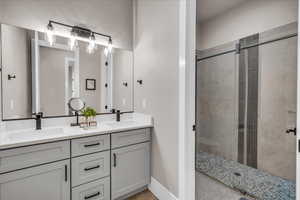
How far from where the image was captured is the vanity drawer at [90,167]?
4.78 feet

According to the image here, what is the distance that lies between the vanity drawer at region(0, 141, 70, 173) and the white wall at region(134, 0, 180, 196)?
1000 millimetres

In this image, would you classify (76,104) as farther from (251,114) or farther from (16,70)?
(251,114)

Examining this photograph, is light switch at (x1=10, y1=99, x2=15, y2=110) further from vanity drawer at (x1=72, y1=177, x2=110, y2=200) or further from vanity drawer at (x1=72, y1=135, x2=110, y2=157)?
A: vanity drawer at (x1=72, y1=177, x2=110, y2=200)

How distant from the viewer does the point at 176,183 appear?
Result: 1643 mm

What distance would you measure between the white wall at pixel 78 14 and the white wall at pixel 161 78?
25 centimetres

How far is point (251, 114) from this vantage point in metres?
2.36

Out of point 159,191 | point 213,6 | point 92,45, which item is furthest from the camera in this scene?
point 213,6

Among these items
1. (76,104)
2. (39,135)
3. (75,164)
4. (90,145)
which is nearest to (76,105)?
(76,104)

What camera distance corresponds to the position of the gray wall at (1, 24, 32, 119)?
1.54 m

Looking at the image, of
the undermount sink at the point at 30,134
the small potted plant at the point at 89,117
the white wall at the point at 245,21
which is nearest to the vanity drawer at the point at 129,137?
the small potted plant at the point at 89,117

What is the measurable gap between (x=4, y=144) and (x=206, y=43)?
321cm

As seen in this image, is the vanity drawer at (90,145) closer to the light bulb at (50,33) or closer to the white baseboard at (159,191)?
the white baseboard at (159,191)

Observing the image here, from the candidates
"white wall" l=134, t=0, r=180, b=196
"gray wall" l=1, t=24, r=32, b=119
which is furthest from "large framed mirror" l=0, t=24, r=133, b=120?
"white wall" l=134, t=0, r=180, b=196

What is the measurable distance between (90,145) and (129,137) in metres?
0.44
